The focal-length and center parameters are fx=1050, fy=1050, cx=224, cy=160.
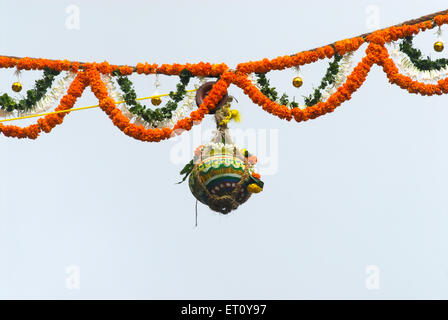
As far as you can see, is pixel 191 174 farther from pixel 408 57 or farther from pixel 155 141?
pixel 408 57

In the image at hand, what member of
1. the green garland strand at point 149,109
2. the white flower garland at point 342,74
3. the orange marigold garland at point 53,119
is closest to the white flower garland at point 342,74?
the white flower garland at point 342,74

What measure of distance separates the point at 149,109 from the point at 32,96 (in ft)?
4.40

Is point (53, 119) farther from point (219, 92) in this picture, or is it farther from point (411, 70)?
point (411, 70)

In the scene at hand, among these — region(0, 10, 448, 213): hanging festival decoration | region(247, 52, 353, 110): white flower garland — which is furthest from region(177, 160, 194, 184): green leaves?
region(247, 52, 353, 110): white flower garland

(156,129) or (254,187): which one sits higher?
(156,129)

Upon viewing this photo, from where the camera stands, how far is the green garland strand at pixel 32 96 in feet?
38.5

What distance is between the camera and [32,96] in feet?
38.5

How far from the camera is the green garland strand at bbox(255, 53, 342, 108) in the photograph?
447 inches

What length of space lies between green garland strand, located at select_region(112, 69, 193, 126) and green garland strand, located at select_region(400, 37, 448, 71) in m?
2.36

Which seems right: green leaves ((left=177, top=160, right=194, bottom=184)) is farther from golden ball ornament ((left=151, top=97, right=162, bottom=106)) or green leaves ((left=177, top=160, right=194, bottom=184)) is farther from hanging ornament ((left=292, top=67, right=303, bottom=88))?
hanging ornament ((left=292, top=67, right=303, bottom=88))

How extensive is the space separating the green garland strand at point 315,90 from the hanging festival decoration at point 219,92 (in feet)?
0.04

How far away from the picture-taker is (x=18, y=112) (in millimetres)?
11812

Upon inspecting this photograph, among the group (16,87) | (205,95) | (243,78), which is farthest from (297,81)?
(16,87)

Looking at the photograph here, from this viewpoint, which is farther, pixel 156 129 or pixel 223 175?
pixel 156 129
